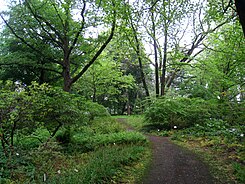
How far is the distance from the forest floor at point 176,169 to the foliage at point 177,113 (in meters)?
3.78

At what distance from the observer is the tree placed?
9.17m

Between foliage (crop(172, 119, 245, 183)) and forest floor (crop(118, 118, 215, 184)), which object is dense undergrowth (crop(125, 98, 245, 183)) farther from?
forest floor (crop(118, 118, 215, 184))

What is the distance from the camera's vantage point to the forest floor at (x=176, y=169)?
396 cm

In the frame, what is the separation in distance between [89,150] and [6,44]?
9.85m

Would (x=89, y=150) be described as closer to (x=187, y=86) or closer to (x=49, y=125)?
(x=49, y=125)

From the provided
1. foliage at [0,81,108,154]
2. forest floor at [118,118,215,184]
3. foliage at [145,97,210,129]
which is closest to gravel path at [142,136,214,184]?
forest floor at [118,118,215,184]

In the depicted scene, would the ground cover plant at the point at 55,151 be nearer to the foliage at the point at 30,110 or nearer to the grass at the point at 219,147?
the foliage at the point at 30,110

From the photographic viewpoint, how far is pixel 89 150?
669cm

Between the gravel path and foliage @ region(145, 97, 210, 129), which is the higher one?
foliage @ region(145, 97, 210, 129)

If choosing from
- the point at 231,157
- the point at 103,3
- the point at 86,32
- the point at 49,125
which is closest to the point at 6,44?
the point at 86,32

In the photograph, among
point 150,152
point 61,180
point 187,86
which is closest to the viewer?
point 61,180

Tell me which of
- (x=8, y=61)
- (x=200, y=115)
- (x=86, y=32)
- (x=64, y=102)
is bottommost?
(x=200, y=115)

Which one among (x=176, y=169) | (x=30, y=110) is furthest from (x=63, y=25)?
(x=176, y=169)

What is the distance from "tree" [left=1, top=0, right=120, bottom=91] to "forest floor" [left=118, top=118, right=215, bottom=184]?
628 centimetres
